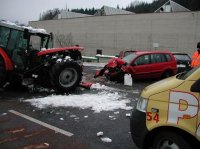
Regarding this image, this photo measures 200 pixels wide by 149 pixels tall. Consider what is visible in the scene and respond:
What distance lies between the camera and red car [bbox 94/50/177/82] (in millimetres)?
15789

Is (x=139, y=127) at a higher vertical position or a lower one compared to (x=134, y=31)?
lower

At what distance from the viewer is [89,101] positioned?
1042 cm

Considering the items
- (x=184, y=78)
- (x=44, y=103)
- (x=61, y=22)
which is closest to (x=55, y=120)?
(x=44, y=103)

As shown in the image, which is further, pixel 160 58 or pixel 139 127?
pixel 160 58

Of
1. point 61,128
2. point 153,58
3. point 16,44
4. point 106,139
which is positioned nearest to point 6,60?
point 16,44

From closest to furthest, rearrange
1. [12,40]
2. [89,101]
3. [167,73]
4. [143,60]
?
[89,101] < [12,40] < [143,60] < [167,73]

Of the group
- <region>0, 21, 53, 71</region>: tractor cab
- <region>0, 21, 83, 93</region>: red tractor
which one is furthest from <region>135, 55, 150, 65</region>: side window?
<region>0, 21, 53, 71</region>: tractor cab

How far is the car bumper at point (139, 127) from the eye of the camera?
492 cm

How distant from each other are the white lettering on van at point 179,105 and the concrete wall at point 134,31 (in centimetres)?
3463

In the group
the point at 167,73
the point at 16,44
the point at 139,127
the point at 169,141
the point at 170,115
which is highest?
the point at 16,44

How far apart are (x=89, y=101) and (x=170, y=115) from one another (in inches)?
→ 234

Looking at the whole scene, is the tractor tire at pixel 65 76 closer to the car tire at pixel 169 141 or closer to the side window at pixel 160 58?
the side window at pixel 160 58

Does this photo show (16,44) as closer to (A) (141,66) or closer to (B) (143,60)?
(A) (141,66)

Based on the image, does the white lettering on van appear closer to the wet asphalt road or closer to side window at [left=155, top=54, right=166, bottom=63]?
the wet asphalt road
